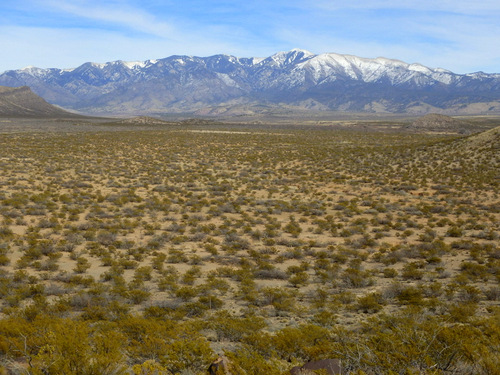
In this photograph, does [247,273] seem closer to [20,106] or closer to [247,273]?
[247,273]

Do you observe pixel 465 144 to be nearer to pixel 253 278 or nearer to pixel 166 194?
pixel 166 194

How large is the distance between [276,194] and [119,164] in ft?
61.9

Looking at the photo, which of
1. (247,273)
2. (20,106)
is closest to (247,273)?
(247,273)

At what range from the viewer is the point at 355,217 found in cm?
1992

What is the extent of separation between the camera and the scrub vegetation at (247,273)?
6.17 meters

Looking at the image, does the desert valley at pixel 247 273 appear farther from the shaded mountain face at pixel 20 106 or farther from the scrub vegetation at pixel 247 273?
the shaded mountain face at pixel 20 106

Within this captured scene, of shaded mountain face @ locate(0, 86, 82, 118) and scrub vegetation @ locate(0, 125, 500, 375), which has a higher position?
shaded mountain face @ locate(0, 86, 82, 118)

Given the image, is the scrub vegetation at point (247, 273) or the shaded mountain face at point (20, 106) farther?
the shaded mountain face at point (20, 106)

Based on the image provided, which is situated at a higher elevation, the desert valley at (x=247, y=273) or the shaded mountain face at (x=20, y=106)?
the shaded mountain face at (x=20, y=106)

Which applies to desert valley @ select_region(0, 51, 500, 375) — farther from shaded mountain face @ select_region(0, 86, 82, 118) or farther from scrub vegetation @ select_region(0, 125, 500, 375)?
shaded mountain face @ select_region(0, 86, 82, 118)

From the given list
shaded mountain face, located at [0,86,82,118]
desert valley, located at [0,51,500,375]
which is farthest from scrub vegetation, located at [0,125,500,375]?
shaded mountain face, located at [0,86,82,118]

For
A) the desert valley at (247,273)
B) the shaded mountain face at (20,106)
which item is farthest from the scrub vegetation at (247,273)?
the shaded mountain face at (20,106)

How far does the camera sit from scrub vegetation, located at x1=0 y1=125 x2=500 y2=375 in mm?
6168

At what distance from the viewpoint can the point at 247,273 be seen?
11.9m
